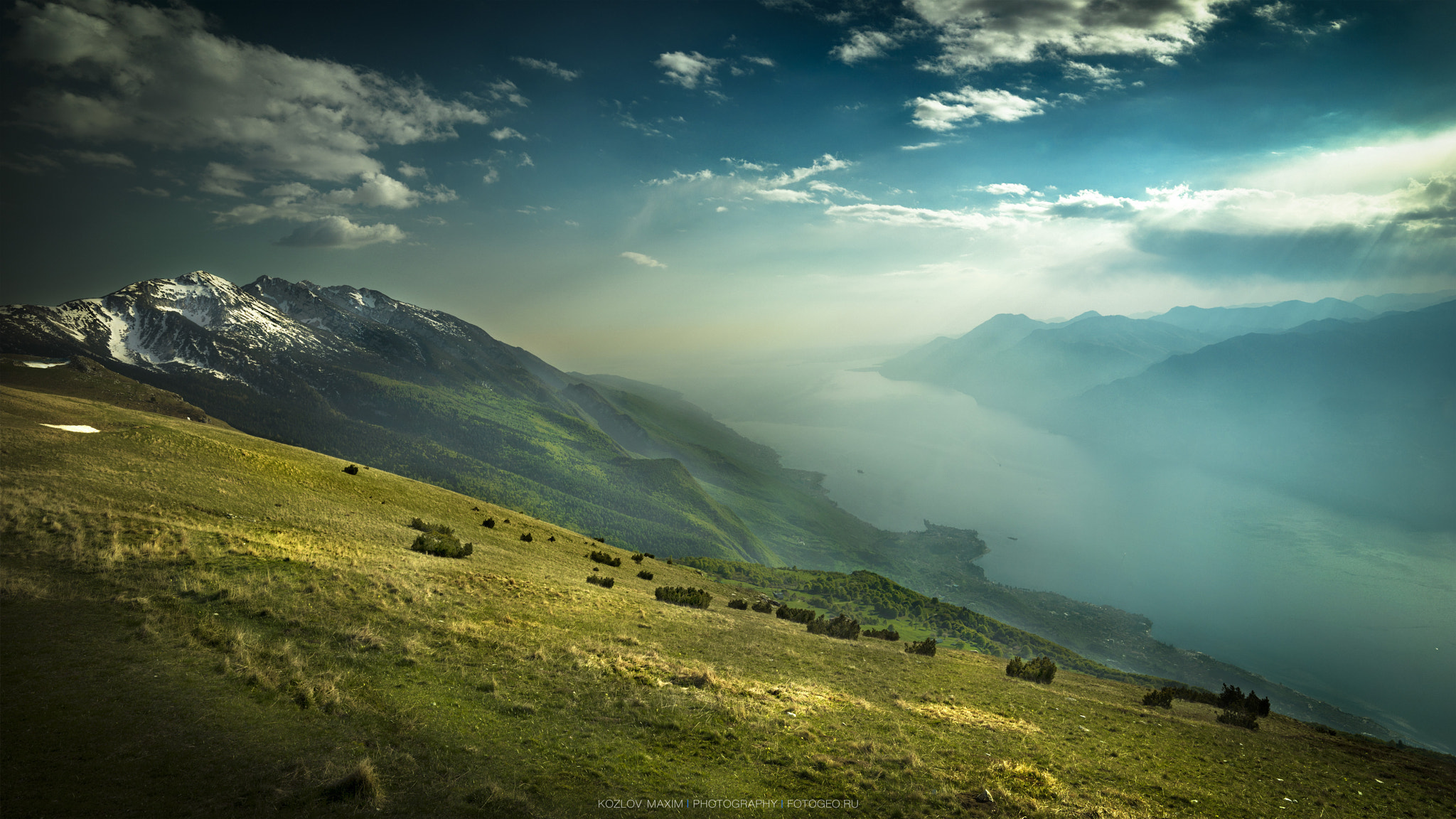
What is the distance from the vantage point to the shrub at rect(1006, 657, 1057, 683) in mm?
21359

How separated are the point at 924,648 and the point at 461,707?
69.2 feet

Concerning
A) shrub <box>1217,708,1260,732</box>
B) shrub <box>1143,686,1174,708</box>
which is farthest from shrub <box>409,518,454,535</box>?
shrub <box>1217,708,1260,732</box>

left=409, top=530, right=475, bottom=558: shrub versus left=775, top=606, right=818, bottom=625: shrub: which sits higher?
left=409, top=530, right=475, bottom=558: shrub

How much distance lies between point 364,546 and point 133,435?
17.2 metres

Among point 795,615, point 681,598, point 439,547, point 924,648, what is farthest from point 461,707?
point 795,615

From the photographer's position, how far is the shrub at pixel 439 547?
22.7 meters

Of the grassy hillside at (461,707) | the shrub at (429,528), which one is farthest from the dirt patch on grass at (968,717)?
the shrub at (429,528)

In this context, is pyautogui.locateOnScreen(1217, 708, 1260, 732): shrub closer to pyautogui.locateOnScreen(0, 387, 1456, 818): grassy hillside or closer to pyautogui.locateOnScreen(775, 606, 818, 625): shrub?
pyautogui.locateOnScreen(0, 387, 1456, 818): grassy hillside

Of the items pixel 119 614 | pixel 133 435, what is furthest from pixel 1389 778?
pixel 133 435

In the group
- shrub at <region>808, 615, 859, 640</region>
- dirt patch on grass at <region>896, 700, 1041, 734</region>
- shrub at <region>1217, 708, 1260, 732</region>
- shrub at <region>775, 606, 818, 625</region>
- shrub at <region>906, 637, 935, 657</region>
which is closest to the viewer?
dirt patch on grass at <region>896, 700, 1041, 734</region>

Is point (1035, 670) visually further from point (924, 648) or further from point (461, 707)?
point (461, 707)

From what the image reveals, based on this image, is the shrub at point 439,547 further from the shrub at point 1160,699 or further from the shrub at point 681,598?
the shrub at point 1160,699

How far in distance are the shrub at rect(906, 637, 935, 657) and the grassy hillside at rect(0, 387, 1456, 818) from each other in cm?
194

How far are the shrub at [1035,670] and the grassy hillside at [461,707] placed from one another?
692 mm
